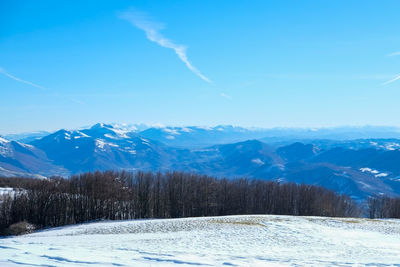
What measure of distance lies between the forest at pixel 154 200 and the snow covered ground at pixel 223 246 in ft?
127

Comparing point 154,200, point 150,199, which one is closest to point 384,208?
point 154,200

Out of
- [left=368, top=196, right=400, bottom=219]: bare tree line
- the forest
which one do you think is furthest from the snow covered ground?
[left=368, top=196, right=400, bottom=219]: bare tree line

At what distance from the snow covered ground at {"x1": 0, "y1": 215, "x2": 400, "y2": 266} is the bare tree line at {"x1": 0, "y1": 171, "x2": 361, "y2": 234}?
3888 centimetres

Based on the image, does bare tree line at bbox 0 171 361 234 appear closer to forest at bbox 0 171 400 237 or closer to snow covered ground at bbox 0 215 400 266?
forest at bbox 0 171 400 237

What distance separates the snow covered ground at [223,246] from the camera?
2466 cm

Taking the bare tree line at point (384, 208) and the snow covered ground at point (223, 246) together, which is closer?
the snow covered ground at point (223, 246)

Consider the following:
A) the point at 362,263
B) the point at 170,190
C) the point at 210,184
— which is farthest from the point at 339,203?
the point at 362,263

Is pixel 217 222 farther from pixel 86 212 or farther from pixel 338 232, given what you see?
pixel 86 212

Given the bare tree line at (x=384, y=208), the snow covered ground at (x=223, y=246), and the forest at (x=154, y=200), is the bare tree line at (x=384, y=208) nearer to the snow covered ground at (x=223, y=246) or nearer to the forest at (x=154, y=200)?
the forest at (x=154, y=200)

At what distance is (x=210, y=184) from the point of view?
115 metres

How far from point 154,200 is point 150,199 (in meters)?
2.04

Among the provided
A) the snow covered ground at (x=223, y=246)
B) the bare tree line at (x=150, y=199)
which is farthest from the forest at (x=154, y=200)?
the snow covered ground at (x=223, y=246)

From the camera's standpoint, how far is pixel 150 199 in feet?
333

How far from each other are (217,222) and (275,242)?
14306 mm
